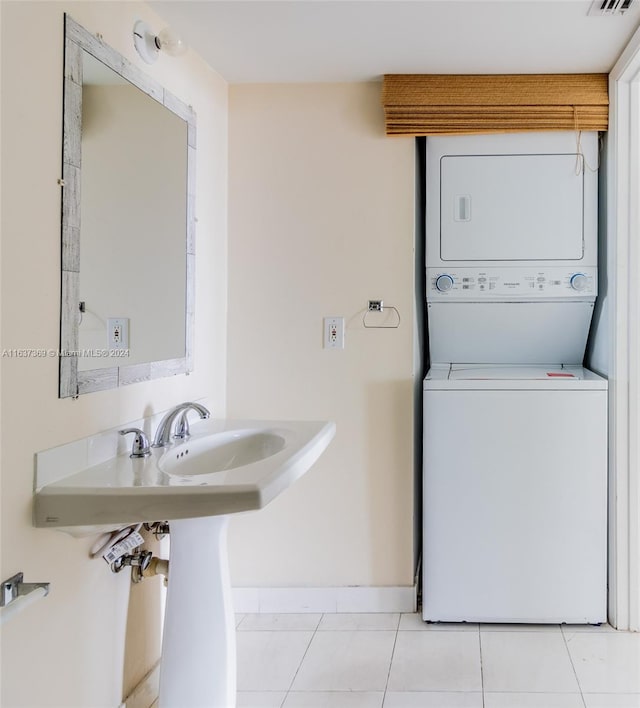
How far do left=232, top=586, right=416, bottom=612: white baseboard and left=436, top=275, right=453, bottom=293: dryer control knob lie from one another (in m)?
1.21

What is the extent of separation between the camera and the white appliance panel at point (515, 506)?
276 cm

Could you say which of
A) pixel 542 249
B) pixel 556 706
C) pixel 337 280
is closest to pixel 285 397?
pixel 337 280

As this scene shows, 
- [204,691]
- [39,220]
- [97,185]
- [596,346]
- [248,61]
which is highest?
[248,61]

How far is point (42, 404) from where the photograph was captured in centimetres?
164

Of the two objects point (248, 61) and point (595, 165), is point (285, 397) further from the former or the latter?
point (595, 165)

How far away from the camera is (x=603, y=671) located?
2424 millimetres

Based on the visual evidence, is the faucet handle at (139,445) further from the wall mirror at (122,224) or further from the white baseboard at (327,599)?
the white baseboard at (327,599)

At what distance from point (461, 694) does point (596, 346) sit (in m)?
1.48

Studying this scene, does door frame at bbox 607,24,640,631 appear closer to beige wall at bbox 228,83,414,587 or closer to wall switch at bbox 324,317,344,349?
beige wall at bbox 228,83,414,587

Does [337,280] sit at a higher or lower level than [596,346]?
higher

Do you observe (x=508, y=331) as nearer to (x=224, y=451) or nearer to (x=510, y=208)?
(x=510, y=208)

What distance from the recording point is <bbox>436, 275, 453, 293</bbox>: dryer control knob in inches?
116

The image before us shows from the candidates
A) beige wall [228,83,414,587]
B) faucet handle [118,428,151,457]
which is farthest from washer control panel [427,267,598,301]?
faucet handle [118,428,151,457]

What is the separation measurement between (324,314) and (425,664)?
134 cm
